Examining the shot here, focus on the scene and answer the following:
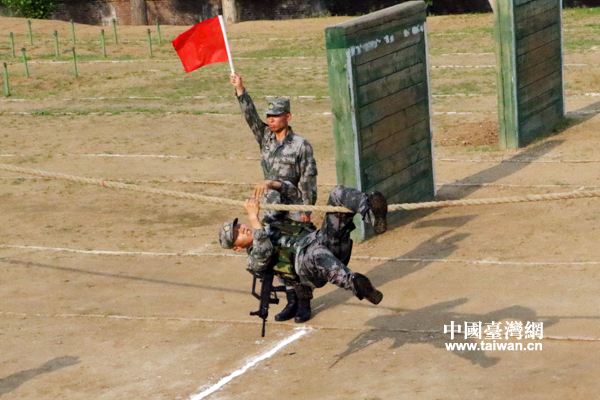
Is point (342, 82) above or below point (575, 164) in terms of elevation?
above

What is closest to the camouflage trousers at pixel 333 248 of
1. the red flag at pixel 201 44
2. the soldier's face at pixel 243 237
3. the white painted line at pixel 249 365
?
the soldier's face at pixel 243 237

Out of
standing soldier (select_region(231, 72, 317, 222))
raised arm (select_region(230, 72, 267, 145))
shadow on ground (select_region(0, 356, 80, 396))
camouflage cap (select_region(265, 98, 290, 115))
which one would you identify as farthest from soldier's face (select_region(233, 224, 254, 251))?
shadow on ground (select_region(0, 356, 80, 396))

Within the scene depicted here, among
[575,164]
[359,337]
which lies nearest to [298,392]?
[359,337]

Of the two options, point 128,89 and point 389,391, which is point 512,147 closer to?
point 389,391

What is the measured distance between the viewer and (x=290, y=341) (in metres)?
8.62

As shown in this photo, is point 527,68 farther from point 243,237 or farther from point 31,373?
point 31,373

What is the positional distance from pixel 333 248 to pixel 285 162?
143cm

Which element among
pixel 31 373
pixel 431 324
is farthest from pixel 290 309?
pixel 31 373

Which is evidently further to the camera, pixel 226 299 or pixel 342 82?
pixel 342 82

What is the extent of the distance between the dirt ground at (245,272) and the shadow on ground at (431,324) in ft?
0.08

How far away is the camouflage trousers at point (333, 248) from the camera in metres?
7.45

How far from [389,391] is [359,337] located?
131 centimetres

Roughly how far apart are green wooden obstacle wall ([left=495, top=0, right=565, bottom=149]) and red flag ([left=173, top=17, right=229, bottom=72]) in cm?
651

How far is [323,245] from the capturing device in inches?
305
